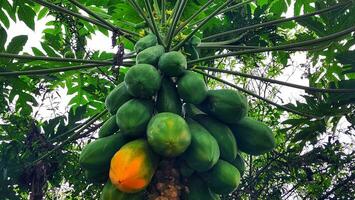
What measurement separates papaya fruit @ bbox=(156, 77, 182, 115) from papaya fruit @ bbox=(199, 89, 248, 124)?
0.15m

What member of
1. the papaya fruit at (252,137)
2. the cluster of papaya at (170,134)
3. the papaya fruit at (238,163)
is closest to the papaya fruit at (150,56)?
the cluster of papaya at (170,134)

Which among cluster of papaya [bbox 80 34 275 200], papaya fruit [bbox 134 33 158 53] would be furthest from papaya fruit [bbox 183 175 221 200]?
papaya fruit [bbox 134 33 158 53]

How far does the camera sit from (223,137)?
217 cm

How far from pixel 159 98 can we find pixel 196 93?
0.54 ft

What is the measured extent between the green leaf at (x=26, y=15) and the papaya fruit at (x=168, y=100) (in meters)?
1.83

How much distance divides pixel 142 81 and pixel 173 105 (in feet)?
0.62

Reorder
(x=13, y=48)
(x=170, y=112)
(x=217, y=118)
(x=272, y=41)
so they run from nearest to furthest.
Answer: (x=170, y=112) < (x=217, y=118) < (x=13, y=48) < (x=272, y=41)

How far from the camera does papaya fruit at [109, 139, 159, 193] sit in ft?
6.11

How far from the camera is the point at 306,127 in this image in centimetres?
347

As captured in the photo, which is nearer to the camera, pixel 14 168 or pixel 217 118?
pixel 217 118

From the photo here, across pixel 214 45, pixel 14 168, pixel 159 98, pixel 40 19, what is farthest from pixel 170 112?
pixel 40 19

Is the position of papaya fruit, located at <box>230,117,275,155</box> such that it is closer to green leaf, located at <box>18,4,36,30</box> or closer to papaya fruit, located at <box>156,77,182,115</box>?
papaya fruit, located at <box>156,77,182,115</box>

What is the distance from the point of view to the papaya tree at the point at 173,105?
2.01m

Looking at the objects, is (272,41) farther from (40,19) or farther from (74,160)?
(40,19)
